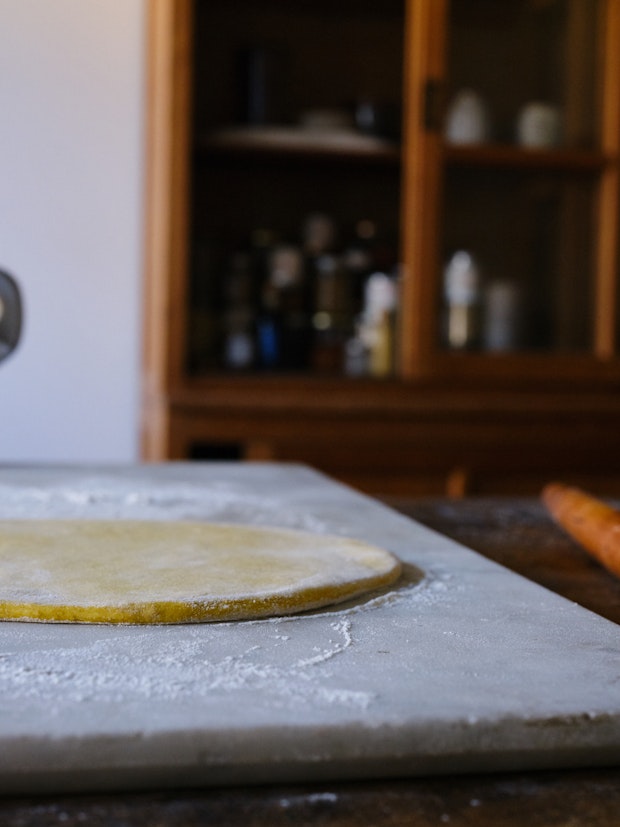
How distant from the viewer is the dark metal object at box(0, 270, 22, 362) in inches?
47.1

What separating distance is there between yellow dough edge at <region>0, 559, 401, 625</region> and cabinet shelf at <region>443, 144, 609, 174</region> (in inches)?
69.2

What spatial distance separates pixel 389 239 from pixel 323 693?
2.01 meters

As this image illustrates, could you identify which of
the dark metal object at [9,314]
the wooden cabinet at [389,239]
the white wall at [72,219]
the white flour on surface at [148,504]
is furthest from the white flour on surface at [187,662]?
the white wall at [72,219]

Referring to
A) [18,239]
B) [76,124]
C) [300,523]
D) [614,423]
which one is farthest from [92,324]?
[300,523]

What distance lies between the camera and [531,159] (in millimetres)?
2246

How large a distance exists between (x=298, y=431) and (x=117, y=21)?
1041 mm

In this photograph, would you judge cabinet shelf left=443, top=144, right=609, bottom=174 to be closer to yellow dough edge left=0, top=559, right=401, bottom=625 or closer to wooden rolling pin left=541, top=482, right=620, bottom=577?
wooden rolling pin left=541, top=482, right=620, bottom=577

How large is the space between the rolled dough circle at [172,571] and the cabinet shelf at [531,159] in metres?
1.55

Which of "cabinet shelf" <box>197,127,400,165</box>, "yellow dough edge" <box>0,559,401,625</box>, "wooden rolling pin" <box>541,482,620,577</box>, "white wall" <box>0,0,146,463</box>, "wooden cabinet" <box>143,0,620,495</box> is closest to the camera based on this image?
"yellow dough edge" <box>0,559,401,625</box>

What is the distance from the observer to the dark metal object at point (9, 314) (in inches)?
47.1

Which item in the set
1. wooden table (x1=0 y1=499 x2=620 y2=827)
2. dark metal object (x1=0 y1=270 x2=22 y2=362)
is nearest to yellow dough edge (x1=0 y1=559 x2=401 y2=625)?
wooden table (x1=0 y1=499 x2=620 y2=827)

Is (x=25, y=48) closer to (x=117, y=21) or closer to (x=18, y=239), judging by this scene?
(x=117, y=21)

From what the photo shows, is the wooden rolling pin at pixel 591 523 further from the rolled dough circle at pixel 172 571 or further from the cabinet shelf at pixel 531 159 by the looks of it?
the cabinet shelf at pixel 531 159

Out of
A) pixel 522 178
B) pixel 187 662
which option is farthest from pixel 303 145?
pixel 187 662
